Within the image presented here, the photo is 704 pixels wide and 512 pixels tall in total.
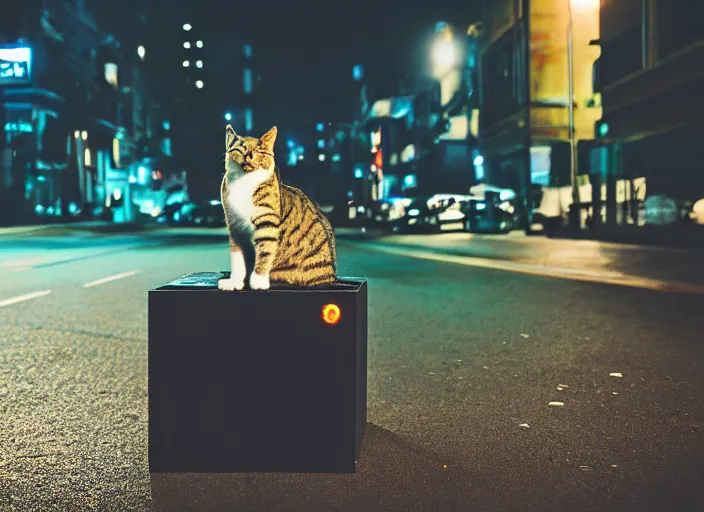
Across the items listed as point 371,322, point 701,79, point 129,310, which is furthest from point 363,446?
point 701,79

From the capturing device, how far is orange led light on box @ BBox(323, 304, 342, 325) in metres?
4.14

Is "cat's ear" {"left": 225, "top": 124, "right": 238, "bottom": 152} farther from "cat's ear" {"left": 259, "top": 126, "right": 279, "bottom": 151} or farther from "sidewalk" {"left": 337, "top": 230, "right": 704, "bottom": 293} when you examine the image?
"sidewalk" {"left": 337, "top": 230, "right": 704, "bottom": 293}

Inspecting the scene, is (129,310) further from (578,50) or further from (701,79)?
(578,50)

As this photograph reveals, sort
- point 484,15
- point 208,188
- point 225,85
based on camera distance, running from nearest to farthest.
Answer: point 484,15 → point 208,188 → point 225,85

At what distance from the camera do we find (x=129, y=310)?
37.5 ft

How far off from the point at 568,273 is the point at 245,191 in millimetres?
13268

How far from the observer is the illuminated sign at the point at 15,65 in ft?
202

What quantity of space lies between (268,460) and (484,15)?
2417 inches

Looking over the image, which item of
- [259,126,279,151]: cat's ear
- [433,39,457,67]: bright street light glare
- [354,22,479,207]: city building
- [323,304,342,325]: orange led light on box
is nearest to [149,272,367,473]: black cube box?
[323,304,342,325]: orange led light on box

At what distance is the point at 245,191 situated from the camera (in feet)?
14.1

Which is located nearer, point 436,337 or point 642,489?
point 642,489

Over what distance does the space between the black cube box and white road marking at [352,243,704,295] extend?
34.9 feet

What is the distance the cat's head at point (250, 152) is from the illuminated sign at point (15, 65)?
61.9 m

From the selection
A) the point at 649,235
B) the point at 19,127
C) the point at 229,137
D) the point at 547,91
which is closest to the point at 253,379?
the point at 229,137
